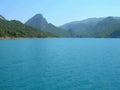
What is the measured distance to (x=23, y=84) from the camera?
1371 inches

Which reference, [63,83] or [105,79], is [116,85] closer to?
[105,79]

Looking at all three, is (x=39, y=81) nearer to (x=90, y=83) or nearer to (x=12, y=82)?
(x=12, y=82)

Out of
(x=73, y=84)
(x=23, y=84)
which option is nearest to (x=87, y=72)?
(x=73, y=84)

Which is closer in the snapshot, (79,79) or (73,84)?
(73,84)

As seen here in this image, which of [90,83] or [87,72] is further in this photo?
[87,72]

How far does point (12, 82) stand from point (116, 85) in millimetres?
16516

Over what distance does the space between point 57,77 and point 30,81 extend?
5.38m

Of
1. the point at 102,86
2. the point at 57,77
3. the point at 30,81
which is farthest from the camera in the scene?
the point at 57,77

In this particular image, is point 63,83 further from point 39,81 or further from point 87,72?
point 87,72

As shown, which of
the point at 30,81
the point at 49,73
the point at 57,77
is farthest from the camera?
the point at 49,73

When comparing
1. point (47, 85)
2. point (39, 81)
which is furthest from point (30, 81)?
point (47, 85)

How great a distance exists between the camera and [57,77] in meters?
40.0

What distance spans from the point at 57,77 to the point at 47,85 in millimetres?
5744

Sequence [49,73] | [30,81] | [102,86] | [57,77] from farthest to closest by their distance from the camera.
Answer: [49,73]
[57,77]
[30,81]
[102,86]
